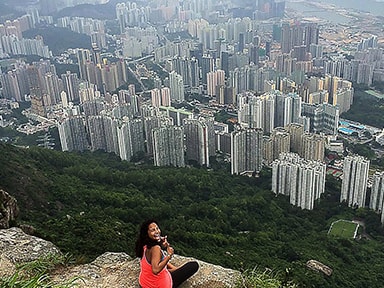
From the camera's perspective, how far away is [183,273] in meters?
1.63

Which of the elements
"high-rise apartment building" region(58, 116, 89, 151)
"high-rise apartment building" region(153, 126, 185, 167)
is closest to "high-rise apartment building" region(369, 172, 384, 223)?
"high-rise apartment building" region(153, 126, 185, 167)

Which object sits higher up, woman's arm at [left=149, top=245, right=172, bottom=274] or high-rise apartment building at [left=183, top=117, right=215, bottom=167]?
woman's arm at [left=149, top=245, right=172, bottom=274]

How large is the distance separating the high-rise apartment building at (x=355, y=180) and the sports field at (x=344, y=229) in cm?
67

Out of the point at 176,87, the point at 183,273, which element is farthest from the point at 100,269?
the point at 176,87

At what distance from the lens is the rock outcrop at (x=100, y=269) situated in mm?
1669

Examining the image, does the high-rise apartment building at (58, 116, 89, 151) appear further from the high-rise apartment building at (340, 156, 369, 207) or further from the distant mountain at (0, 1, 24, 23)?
the distant mountain at (0, 1, 24, 23)

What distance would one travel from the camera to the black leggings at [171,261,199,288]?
5.29ft

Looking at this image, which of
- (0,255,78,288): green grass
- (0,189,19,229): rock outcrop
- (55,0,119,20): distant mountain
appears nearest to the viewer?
(0,255,78,288): green grass

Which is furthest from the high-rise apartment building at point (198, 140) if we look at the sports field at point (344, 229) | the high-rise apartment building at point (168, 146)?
the sports field at point (344, 229)

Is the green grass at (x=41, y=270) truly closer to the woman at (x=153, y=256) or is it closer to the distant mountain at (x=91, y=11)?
the woman at (x=153, y=256)

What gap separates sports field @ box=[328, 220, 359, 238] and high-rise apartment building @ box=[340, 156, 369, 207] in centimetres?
67

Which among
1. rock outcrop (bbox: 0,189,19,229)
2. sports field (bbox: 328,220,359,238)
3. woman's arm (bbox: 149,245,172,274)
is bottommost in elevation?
sports field (bbox: 328,220,359,238)

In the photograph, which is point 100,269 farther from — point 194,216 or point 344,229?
point 344,229

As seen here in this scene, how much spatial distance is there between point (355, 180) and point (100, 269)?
6.25m
